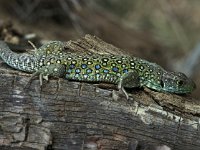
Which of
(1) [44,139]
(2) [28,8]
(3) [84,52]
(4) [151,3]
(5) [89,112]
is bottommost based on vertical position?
(1) [44,139]

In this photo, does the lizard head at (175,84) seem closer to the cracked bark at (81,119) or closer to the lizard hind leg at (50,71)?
the cracked bark at (81,119)

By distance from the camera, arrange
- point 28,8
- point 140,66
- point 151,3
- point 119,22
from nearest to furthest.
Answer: point 140,66
point 28,8
point 119,22
point 151,3

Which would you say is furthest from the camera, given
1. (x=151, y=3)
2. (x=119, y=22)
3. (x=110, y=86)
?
(x=151, y=3)

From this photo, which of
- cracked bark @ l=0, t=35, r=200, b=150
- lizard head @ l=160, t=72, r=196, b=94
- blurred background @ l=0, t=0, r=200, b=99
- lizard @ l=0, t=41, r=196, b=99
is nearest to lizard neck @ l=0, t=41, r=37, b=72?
lizard @ l=0, t=41, r=196, b=99

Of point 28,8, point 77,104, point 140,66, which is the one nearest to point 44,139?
point 77,104

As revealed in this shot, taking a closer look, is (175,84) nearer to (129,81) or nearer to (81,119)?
(129,81)

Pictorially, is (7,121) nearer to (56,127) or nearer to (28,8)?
(56,127)

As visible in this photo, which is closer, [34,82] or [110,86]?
[34,82]
